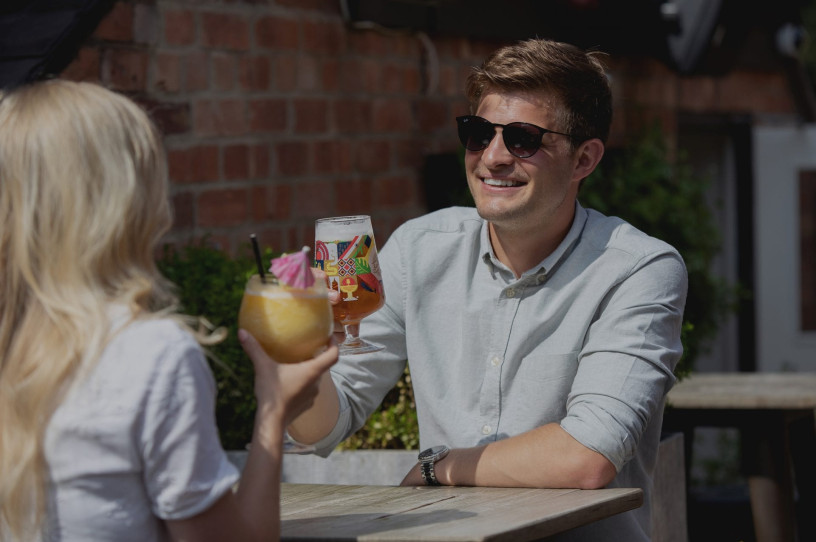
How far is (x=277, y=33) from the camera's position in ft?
14.9

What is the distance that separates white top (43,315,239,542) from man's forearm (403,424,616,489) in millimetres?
813

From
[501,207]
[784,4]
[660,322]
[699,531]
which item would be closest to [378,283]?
[501,207]

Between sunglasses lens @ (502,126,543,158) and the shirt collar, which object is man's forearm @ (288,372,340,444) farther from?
sunglasses lens @ (502,126,543,158)

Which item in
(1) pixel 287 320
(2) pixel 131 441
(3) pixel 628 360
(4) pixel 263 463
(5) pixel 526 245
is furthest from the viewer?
(5) pixel 526 245

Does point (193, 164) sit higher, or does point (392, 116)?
point (392, 116)

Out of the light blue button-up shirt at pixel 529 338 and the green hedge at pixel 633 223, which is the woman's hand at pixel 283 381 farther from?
the light blue button-up shirt at pixel 529 338

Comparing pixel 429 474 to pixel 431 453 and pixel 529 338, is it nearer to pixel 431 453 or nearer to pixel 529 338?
pixel 431 453

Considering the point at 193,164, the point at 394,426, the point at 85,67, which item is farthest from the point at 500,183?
the point at 193,164

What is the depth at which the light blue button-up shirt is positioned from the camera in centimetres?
247

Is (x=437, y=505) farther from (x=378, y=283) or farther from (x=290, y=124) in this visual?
(x=290, y=124)

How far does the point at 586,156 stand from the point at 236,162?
5.95 ft

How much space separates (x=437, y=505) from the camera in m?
2.17

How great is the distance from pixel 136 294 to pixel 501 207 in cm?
117

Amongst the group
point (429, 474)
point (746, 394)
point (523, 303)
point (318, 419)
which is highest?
point (523, 303)
